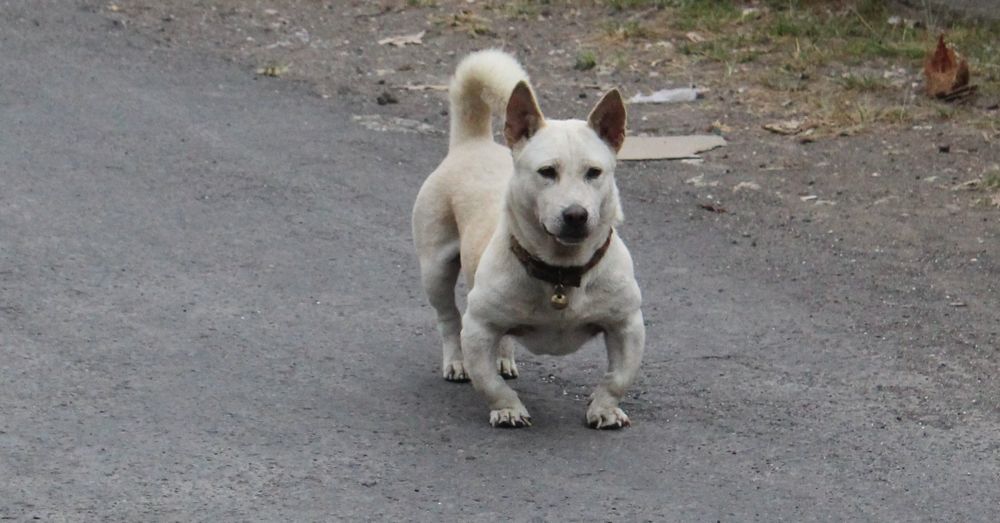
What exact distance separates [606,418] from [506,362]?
709mm

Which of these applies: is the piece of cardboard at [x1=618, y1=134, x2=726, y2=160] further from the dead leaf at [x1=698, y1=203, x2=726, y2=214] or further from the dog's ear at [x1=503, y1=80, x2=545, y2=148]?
the dog's ear at [x1=503, y1=80, x2=545, y2=148]

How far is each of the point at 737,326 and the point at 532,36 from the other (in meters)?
5.55

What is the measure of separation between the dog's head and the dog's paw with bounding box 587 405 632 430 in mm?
578

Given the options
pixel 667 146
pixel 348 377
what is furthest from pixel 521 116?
pixel 667 146

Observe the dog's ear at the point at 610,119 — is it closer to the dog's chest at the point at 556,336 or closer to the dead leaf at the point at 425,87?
the dog's chest at the point at 556,336

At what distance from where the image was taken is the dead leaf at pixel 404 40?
11.7 metres

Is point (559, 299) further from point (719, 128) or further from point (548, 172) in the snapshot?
point (719, 128)

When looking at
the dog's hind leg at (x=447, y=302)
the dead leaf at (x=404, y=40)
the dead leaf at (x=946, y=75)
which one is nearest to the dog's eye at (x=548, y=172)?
the dog's hind leg at (x=447, y=302)

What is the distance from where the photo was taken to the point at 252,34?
11914 millimetres

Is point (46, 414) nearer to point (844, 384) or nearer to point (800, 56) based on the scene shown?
point (844, 384)

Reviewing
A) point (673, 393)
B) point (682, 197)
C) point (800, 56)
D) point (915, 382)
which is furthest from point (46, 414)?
point (800, 56)

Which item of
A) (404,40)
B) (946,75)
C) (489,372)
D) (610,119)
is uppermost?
(610,119)

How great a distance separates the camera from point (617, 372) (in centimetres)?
538

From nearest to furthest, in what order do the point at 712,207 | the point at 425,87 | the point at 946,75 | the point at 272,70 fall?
the point at 712,207 → the point at 946,75 → the point at 425,87 → the point at 272,70
